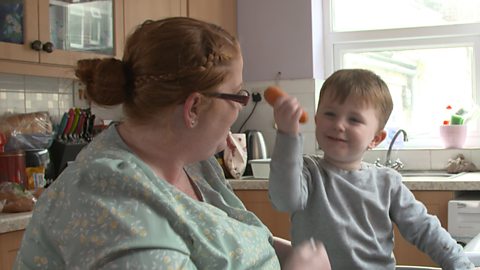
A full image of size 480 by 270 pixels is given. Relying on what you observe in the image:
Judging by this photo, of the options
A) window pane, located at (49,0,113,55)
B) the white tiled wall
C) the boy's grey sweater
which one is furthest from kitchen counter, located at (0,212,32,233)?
the white tiled wall

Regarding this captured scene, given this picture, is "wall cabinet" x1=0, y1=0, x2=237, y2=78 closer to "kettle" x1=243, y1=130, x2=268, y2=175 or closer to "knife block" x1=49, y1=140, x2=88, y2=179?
"knife block" x1=49, y1=140, x2=88, y2=179

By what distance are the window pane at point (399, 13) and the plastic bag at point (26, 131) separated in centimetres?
202

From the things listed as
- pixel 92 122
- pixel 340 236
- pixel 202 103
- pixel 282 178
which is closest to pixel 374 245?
pixel 340 236

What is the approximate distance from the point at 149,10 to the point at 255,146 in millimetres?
982

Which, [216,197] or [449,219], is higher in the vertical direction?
[216,197]

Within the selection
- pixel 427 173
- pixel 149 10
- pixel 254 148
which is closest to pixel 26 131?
pixel 149 10

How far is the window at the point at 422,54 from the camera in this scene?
369 cm

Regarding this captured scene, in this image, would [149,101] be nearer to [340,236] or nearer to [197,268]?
[197,268]

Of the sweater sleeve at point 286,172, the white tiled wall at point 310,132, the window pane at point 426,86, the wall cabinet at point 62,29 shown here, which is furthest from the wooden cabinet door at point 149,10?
the sweater sleeve at point 286,172

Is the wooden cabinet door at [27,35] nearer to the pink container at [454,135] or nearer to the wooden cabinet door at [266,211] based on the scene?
the wooden cabinet door at [266,211]

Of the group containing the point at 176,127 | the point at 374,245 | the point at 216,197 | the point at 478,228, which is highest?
the point at 176,127

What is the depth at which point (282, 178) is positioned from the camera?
1.29 metres

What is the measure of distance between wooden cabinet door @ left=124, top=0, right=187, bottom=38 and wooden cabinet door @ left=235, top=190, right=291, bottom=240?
1.03m

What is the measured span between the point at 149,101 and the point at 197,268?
260 mm
